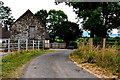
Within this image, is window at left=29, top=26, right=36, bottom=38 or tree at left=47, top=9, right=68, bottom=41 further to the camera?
tree at left=47, top=9, right=68, bottom=41

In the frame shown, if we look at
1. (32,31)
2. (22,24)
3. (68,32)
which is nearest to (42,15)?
(68,32)

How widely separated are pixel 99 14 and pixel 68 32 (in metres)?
39.1

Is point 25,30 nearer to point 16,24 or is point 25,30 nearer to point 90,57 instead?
point 16,24

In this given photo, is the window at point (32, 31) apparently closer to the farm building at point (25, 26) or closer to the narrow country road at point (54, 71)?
the farm building at point (25, 26)

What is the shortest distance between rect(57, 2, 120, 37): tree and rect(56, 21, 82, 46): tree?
117 feet

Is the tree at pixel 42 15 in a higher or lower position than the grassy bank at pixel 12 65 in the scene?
higher

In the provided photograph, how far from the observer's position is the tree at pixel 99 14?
1948 centimetres

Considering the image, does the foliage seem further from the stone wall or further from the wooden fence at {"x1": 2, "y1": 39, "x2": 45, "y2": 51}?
the stone wall

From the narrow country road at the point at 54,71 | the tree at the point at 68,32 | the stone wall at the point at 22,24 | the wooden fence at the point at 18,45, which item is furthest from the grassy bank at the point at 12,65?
the tree at the point at 68,32

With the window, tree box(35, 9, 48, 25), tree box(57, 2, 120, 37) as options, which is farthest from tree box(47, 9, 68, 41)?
tree box(57, 2, 120, 37)

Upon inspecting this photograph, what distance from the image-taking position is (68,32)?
5850cm

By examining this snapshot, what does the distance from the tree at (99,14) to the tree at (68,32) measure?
35713mm

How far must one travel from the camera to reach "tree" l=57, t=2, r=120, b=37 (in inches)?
767

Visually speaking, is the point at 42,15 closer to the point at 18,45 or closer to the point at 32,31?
the point at 32,31
